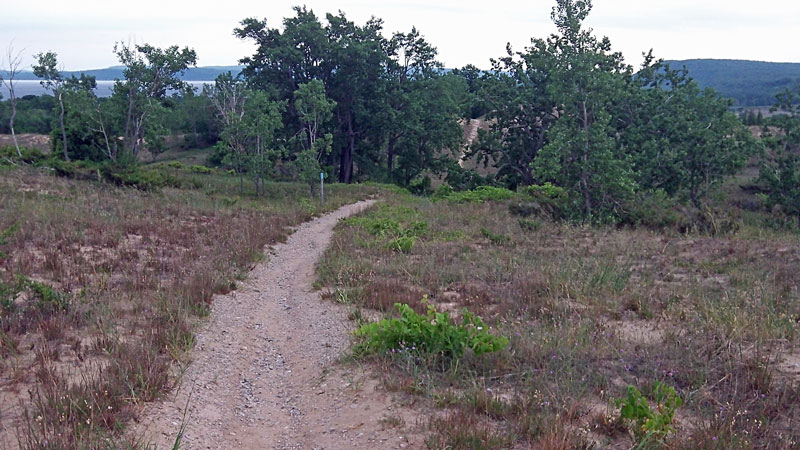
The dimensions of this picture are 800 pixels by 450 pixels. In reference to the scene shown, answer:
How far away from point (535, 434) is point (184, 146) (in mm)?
61581

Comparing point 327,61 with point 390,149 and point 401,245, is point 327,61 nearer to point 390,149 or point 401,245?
point 390,149

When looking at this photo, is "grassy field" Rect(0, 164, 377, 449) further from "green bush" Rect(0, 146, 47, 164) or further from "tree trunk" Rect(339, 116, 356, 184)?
"tree trunk" Rect(339, 116, 356, 184)

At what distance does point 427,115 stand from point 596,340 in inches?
1360

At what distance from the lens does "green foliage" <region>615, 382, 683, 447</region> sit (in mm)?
4246

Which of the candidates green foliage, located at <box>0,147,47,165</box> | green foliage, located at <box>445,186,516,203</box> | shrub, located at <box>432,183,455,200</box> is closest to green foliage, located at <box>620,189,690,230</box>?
green foliage, located at <box>445,186,516,203</box>

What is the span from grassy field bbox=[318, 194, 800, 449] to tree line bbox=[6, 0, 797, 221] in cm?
922

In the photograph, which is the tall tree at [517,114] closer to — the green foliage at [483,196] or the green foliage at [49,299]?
the green foliage at [483,196]

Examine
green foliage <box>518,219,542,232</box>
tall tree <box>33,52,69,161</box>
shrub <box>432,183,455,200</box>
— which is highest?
tall tree <box>33,52,69,161</box>

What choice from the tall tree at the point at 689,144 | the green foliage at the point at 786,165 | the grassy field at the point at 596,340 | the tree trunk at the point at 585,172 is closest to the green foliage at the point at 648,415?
the grassy field at the point at 596,340

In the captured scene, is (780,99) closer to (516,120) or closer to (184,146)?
(516,120)

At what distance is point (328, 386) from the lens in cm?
596

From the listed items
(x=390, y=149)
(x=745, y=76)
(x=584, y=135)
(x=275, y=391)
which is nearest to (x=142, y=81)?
(x=390, y=149)

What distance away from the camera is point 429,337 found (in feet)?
20.1

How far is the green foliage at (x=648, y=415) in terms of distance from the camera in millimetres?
4246
